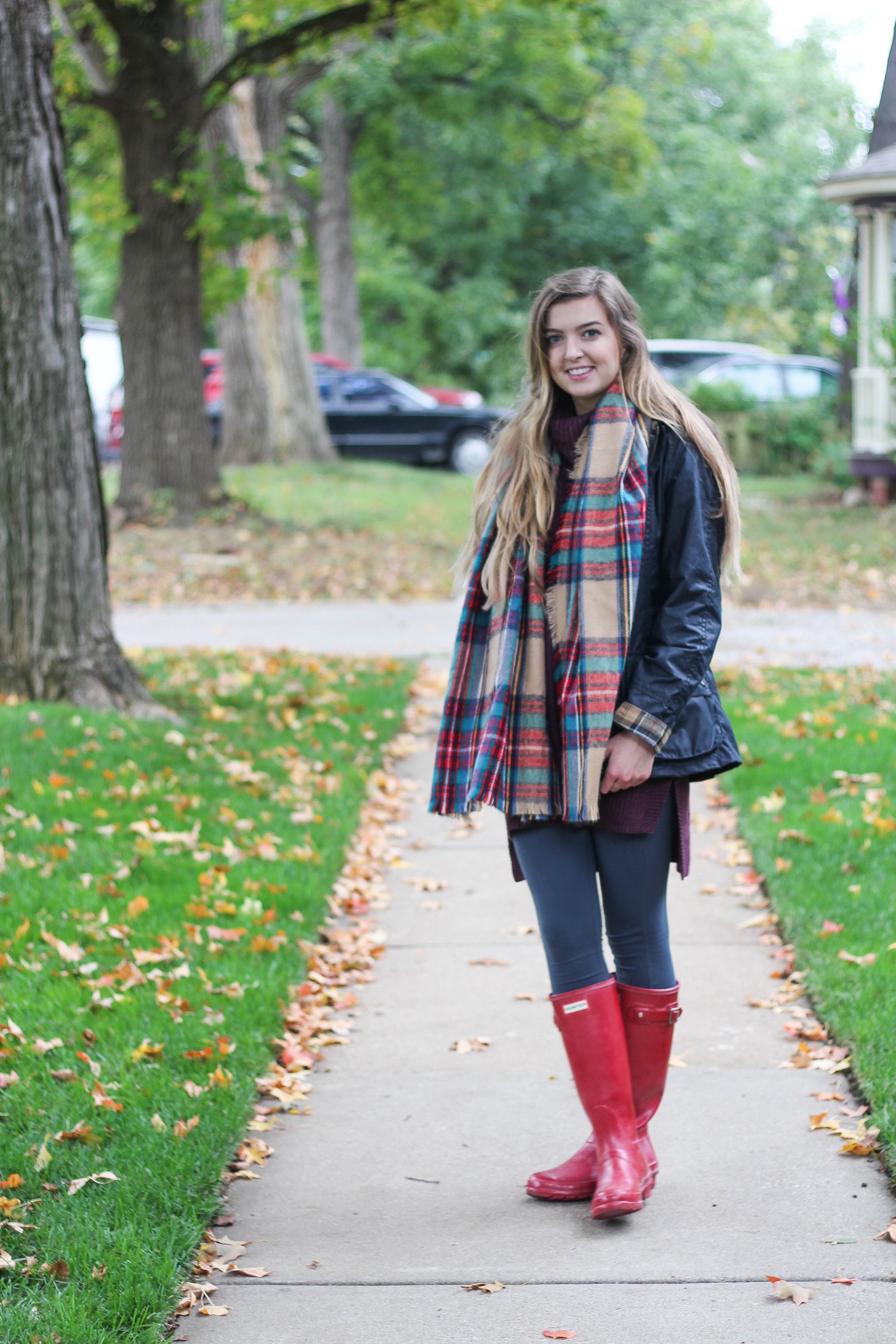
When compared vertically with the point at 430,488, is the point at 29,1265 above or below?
below

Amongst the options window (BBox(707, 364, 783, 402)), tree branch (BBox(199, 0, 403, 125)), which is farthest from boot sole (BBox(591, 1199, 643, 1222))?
window (BBox(707, 364, 783, 402))

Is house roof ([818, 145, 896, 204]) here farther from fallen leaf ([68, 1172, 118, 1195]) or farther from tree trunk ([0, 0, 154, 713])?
fallen leaf ([68, 1172, 118, 1195])

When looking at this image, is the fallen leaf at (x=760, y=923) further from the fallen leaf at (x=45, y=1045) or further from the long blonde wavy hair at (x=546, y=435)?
the fallen leaf at (x=45, y=1045)

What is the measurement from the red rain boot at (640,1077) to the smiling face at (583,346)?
130 cm

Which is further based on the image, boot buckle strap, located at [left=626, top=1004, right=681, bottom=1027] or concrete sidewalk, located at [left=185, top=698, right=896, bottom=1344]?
boot buckle strap, located at [left=626, top=1004, right=681, bottom=1027]

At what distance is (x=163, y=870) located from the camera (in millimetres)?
5406

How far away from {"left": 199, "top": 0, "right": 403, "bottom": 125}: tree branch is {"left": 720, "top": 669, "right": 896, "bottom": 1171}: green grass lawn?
7726 mm

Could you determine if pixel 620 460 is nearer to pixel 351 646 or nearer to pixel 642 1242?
pixel 642 1242

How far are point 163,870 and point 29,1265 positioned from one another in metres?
2.54

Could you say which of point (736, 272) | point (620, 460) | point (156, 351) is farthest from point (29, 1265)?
point (736, 272)

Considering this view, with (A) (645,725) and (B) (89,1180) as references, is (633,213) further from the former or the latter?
(B) (89,1180)

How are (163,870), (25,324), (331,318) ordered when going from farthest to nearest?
(331,318) < (25,324) < (163,870)

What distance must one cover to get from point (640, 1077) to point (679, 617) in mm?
1038

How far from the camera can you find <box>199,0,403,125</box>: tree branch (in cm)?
1312
